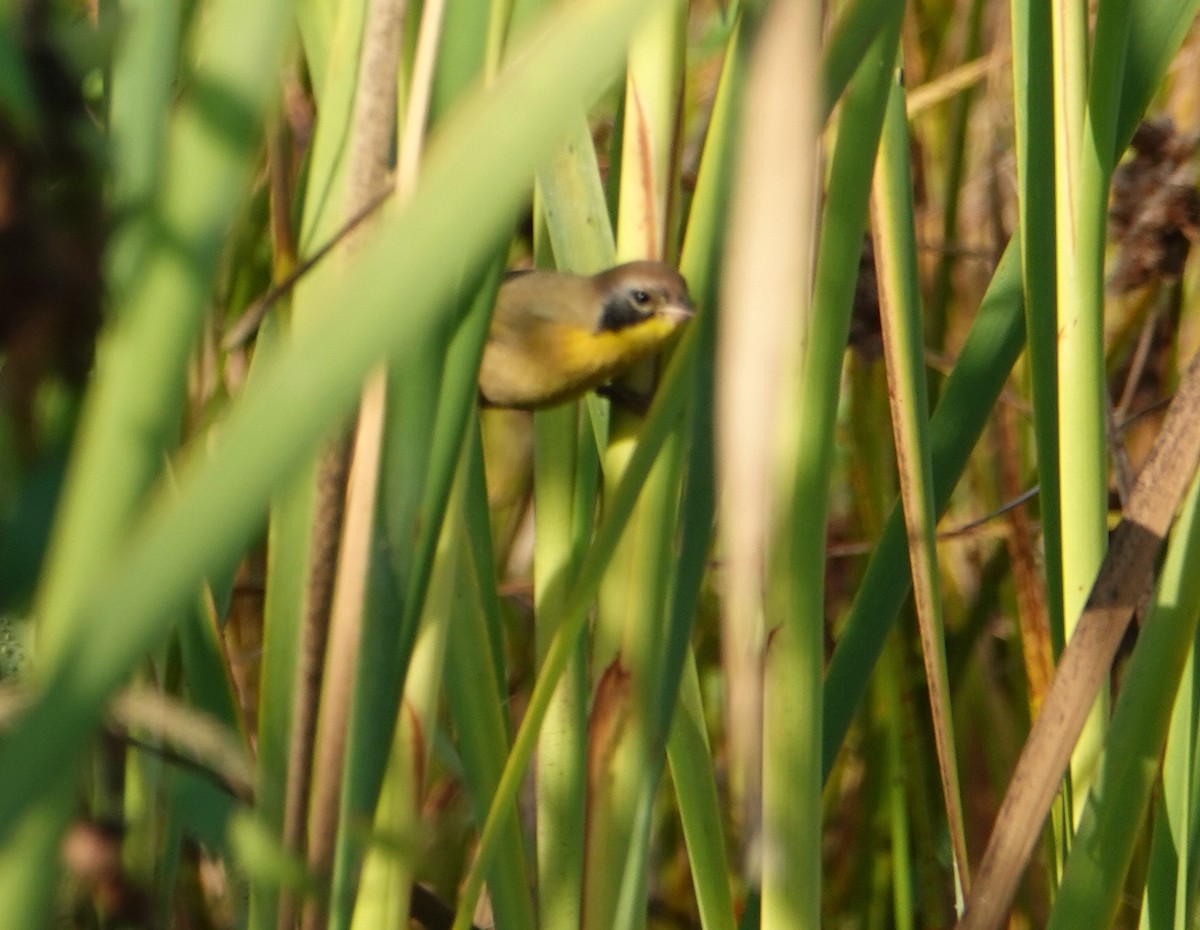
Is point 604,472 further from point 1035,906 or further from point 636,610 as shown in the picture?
point 1035,906

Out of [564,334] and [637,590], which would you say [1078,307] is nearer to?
[637,590]

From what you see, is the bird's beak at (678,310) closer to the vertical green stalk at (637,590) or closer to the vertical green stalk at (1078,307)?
the vertical green stalk at (637,590)

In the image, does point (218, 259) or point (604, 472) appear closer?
point (218, 259)

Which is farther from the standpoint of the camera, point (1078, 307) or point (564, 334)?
point (564, 334)

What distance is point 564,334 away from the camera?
1.44 meters

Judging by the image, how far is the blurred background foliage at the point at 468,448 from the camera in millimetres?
332

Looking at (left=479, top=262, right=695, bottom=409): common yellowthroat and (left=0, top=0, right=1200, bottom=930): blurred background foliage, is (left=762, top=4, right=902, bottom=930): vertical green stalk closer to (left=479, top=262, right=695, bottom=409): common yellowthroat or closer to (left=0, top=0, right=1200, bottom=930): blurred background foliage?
(left=0, top=0, right=1200, bottom=930): blurred background foliage

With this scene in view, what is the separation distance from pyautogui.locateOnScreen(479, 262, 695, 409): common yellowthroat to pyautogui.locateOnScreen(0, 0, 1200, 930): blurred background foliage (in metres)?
0.12

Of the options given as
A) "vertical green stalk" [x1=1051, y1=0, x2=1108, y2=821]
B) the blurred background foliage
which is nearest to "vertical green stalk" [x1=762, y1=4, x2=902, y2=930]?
the blurred background foliage

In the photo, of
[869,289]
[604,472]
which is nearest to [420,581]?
[604,472]

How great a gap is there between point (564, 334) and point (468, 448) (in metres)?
0.78

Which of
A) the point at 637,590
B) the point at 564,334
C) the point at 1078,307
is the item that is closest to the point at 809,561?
the point at 637,590

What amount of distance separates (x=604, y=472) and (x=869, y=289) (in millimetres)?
661

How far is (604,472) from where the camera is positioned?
0.79 meters
